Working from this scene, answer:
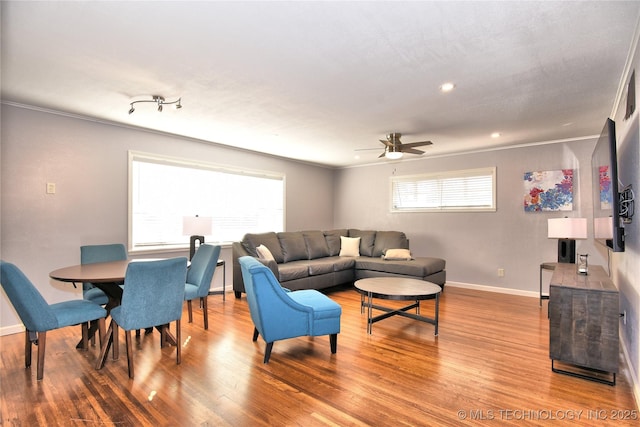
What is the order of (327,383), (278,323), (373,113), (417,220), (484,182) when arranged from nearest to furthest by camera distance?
(327,383), (278,323), (373,113), (484,182), (417,220)

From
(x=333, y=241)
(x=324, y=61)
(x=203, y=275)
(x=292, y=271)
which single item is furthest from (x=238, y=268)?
(x=324, y=61)

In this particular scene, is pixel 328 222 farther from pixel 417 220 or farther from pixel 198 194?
pixel 198 194

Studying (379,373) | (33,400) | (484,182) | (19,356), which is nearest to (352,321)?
(379,373)

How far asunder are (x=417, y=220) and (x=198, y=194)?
4127 millimetres

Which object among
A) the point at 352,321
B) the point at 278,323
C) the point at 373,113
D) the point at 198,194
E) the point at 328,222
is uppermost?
the point at 373,113

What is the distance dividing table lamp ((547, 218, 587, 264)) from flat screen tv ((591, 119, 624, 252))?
26.9 inches

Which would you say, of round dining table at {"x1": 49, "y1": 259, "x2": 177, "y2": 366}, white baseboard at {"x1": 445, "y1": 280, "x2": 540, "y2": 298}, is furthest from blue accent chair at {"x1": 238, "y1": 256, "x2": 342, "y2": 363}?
white baseboard at {"x1": 445, "y1": 280, "x2": 540, "y2": 298}

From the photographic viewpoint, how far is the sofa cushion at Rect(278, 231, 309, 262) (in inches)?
223

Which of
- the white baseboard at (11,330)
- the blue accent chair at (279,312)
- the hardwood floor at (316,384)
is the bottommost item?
the hardwood floor at (316,384)

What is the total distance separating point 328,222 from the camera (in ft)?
25.6

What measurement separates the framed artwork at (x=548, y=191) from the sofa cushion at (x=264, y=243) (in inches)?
162

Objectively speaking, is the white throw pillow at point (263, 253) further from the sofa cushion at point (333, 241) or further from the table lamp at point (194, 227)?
the sofa cushion at point (333, 241)

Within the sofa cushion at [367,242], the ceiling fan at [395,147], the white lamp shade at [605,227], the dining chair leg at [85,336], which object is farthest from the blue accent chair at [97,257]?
the white lamp shade at [605,227]

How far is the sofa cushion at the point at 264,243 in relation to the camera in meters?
5.21
